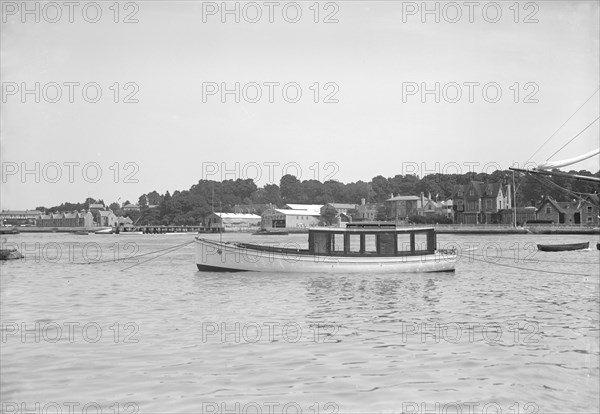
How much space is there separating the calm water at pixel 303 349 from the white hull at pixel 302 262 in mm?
4832

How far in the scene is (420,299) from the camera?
26.4 m

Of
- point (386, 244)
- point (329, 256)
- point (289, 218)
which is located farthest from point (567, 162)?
point (289, 218)

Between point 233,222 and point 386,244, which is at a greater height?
point 386,244

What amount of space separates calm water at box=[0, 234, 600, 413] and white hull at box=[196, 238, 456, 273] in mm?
4832

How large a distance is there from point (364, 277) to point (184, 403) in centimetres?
2488

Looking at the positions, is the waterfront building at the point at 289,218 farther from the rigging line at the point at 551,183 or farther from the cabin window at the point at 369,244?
the rigging line at the point at 551,183

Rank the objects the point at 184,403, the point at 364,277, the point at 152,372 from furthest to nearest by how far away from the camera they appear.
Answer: the point at 364,277 < the point at 152,372 < the point at 184,403

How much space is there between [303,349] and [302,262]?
19.9 meters

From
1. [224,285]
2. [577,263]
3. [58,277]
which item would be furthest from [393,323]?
[577,263]

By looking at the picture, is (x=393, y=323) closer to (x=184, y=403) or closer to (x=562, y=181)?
(x=184, y=403)

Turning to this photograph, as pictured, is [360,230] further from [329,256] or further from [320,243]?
[320,243]

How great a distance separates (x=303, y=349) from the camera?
15844 millimetres

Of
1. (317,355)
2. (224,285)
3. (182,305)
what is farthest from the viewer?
(224,285)

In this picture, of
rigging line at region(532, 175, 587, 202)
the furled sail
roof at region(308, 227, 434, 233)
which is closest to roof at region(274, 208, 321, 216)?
roof at region(308, 227, 434, 233)
